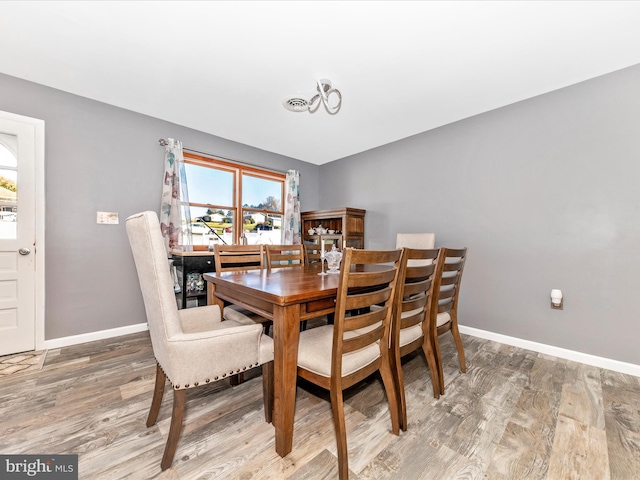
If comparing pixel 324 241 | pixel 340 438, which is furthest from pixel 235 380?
pixel 324 241

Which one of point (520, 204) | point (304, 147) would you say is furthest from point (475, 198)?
point (304, 147)

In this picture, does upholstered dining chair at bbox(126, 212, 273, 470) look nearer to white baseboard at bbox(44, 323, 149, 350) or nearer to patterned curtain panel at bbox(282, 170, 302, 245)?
white baseboard at bbox(44, 323, 149, 350)

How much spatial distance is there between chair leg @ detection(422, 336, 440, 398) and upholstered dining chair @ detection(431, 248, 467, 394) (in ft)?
0.15

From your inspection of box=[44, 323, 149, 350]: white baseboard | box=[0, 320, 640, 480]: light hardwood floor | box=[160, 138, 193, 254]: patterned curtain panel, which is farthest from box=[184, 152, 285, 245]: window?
box=[0, 320, 640, 480]: light hardwood floor

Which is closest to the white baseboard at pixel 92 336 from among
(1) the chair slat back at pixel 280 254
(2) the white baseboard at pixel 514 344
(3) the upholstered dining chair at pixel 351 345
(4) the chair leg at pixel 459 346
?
(2) the white baseboard at pixel 514 344

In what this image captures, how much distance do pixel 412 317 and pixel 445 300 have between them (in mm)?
576

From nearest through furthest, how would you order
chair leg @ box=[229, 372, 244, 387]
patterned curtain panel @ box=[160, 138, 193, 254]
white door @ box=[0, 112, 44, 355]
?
chair leg @ box=[229, 372, 244, 387] < white door @ box=[0, 112, 44, 355] < patterned curtain panel @ box=[160, 138, 193, 254]

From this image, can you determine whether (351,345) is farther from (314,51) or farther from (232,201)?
(232,201)

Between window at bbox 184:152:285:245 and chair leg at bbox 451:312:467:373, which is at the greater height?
window at bbox 184:152:285:245

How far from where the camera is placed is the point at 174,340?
1111mm

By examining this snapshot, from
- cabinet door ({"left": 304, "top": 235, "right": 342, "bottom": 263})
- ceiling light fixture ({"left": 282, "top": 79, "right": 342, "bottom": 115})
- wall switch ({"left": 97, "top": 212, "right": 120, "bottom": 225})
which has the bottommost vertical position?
cabinet door ({"left": 304, "top": 235, "right": 342, "bottom": 263})

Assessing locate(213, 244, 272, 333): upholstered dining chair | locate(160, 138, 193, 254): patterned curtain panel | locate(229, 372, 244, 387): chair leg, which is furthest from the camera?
locate(160, 138, 193, 254): patterned curtain panel

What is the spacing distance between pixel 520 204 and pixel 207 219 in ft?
11.7

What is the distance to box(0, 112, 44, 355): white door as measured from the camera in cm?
233
